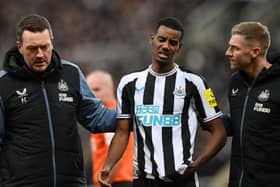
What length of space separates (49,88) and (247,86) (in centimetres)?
152

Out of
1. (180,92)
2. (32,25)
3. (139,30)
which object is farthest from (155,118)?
(139,30)

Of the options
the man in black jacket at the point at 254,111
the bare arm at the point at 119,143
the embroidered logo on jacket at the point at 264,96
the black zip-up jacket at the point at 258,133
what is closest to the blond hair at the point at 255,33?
the man in black jacket at the point at 254,111

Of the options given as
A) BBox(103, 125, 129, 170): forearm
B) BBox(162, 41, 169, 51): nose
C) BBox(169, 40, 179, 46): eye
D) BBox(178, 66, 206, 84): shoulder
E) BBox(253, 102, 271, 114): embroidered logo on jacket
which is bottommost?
BBox(103, 125, 129, 170): forearm

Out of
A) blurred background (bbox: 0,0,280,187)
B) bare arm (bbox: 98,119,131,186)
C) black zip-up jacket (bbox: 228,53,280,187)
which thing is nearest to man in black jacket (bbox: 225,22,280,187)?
black zip-up jacket (bbox: 228,53,280,187)

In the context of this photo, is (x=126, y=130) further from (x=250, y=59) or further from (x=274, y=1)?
(x=274, y=1)

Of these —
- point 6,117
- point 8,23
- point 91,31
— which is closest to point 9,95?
point 6,117

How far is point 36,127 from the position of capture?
7.00 meters

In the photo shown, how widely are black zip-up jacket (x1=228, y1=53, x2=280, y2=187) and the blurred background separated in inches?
243

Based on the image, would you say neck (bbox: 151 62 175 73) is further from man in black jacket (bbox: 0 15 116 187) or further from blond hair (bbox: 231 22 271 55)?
man in black jacket (bbox: 0 15 116 187)

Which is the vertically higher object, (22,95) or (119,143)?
(22,95)

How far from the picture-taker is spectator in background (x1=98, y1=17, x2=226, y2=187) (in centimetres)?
696

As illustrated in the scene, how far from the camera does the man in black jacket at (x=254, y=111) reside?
6.84 meters

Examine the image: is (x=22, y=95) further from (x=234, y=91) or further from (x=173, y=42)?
(x=234, y=91)

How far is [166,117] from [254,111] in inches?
26.3
